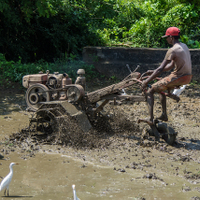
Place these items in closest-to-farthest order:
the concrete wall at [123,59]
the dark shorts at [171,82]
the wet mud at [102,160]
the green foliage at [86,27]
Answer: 1. the wet mud at [102,160]
2. the dark shorts at [171,82]
3. the concrete wall at [123,59]
4. the green foliage at [86,27]

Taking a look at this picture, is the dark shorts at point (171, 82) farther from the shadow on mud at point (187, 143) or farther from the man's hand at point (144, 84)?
the shadow on mud at point (187, 143)

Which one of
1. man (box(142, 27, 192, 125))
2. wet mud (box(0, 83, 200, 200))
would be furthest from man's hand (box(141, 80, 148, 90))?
wet mud (box(0, 83, 200, 200))

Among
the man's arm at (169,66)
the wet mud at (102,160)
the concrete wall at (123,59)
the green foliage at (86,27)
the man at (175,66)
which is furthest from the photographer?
the green foliage at (86,27)

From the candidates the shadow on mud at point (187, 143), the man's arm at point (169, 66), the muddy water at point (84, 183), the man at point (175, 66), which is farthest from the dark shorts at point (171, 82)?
the muddy water at point (84, 183)

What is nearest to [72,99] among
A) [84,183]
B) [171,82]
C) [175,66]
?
[171,82]

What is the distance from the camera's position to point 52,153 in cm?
631

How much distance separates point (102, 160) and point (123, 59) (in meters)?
6.41

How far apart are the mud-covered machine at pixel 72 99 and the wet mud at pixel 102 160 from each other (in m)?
0.23

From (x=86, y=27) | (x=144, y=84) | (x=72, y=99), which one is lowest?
(x=72, y=99)

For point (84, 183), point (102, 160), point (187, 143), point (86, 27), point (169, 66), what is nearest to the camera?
point (84, 183)

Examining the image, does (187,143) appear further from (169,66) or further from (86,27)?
(86,27)

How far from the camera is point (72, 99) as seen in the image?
22.7 ft

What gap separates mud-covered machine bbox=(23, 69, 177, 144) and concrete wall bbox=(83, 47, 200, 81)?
14.8 ft

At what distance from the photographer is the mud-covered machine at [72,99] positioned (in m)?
6.63
